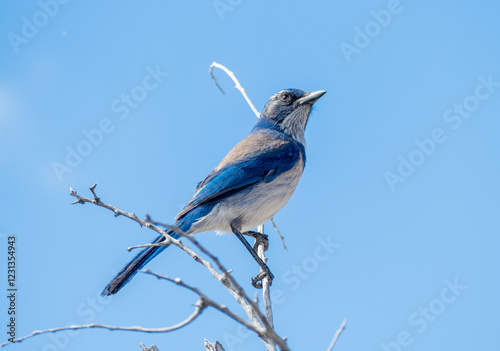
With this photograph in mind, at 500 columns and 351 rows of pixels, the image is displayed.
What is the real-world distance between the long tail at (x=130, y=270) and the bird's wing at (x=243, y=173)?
75 centimetres

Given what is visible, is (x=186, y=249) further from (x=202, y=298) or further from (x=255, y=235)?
(x=255, y=235)

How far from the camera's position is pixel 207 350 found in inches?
161

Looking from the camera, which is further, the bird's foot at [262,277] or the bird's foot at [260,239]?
the bird's foot at [260,239]

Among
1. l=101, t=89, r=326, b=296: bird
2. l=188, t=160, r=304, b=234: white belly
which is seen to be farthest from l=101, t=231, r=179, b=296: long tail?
l=188, t=160, r=304, b=234: white belly

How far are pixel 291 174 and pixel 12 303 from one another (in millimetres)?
3306

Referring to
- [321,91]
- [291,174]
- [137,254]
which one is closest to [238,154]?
[291,174]

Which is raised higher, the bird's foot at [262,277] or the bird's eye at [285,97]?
the bird's eye at [285,97]

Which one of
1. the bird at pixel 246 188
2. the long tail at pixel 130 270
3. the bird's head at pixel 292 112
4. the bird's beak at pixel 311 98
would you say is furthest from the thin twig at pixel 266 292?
the bird's beak at pixel 311 98

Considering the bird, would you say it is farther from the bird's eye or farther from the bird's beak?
the bird's eye

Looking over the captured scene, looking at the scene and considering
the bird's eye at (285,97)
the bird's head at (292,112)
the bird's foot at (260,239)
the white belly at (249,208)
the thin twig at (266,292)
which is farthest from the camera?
the bird's eye at (285,97)

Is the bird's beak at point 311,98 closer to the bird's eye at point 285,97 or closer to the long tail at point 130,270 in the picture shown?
the bird's eye at point 285,97

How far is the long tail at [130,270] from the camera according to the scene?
492 cm

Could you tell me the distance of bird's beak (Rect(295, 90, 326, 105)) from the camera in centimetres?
684

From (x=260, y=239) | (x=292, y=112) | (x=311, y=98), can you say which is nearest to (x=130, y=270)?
(x=260, y=239)
